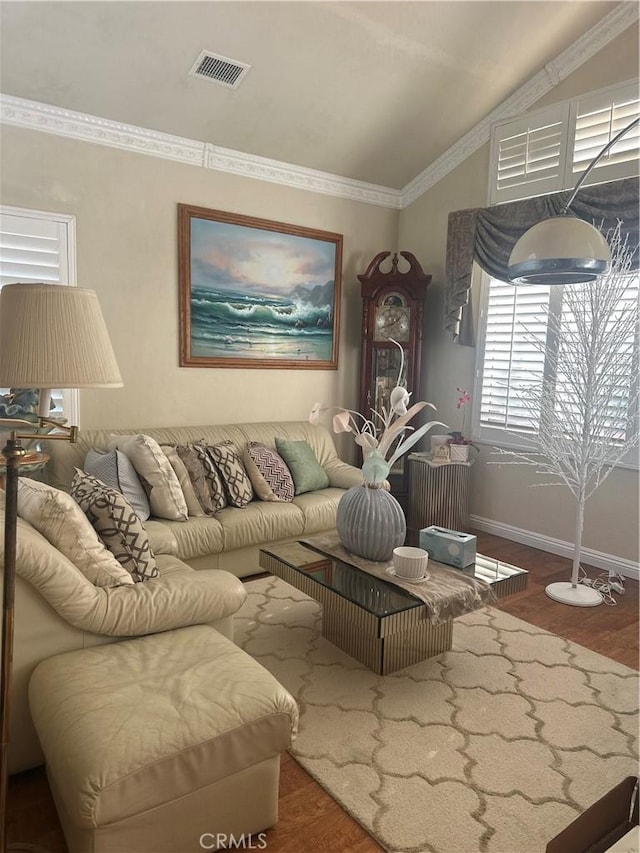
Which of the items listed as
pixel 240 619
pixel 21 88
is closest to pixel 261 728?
pixel 240 619

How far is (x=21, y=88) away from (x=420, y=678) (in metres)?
3.69

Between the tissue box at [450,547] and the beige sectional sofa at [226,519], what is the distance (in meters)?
1.06

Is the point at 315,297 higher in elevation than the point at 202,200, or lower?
lower

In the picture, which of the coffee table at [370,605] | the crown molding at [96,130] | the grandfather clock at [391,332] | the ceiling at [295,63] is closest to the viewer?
the coffee table at [370,605]

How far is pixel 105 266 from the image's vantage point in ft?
12.4

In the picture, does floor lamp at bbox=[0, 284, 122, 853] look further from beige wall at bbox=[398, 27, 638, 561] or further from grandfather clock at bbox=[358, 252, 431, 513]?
beige wall at bbox=[398, 27, 638, 561]

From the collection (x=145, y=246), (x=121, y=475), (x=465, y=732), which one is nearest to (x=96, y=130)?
(x=145, y=246)

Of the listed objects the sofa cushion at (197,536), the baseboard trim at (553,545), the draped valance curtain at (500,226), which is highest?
the draped valance curtain at (500,226)

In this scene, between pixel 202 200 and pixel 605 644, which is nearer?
pixel 605 644

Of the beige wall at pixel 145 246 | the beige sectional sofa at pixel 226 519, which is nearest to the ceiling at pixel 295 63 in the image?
the beige wall at pixel 145 246

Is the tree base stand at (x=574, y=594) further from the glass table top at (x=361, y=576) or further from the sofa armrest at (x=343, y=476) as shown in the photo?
the sofa armrest at (x=343, y=476)

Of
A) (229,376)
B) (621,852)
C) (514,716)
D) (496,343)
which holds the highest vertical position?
(496,343)

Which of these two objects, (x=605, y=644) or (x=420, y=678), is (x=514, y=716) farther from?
(x=605, y=644)

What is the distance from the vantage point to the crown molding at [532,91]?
12.1 ft
